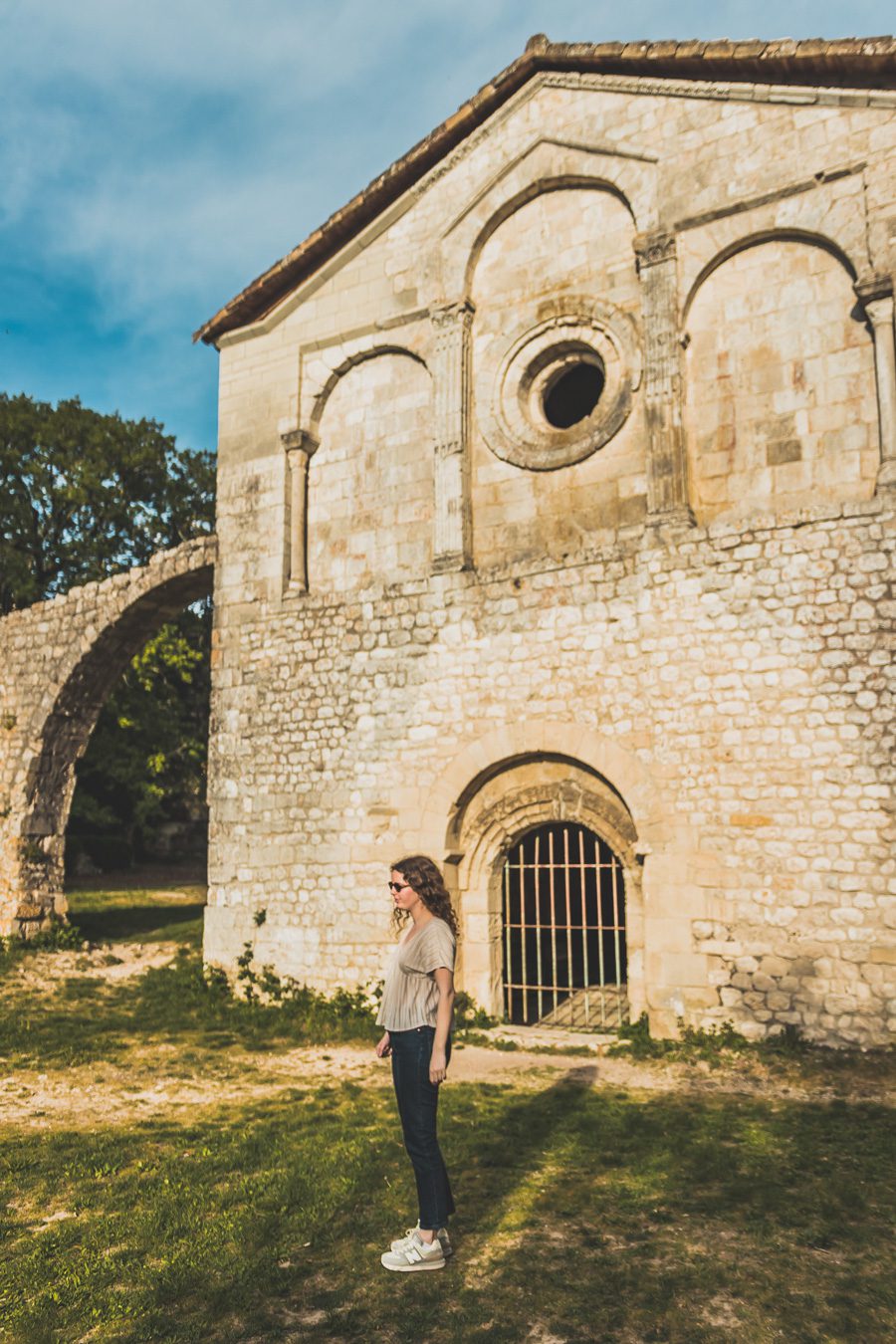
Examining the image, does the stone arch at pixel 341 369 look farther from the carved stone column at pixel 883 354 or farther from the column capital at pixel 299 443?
the carved stone column at pixel 883 354

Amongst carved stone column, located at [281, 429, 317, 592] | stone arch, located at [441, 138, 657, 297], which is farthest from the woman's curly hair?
stone arch, located at [441, 138, 657, 297]

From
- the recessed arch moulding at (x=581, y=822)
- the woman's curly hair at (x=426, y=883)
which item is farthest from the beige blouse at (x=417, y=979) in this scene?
the recessed arch moulding at (x=581, y=822)

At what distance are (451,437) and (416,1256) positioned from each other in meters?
7.69

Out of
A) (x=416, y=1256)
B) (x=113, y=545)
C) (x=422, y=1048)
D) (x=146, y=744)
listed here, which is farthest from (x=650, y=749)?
(x=113, y=545)

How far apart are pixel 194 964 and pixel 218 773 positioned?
2685mm

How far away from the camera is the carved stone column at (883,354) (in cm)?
791

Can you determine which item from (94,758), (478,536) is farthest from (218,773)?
(94,758)

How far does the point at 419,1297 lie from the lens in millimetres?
4027

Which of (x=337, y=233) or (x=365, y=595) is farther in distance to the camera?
(x=337, y=233)

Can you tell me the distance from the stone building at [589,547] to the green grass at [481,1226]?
222 cm

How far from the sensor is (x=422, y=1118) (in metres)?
4.14

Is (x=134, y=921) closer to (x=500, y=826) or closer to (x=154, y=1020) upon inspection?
(x=154, y=1020)

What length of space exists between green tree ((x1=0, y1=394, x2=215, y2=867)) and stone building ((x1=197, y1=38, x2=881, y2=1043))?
12.5 m

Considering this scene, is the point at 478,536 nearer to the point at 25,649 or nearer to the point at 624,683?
the point at 624,683
